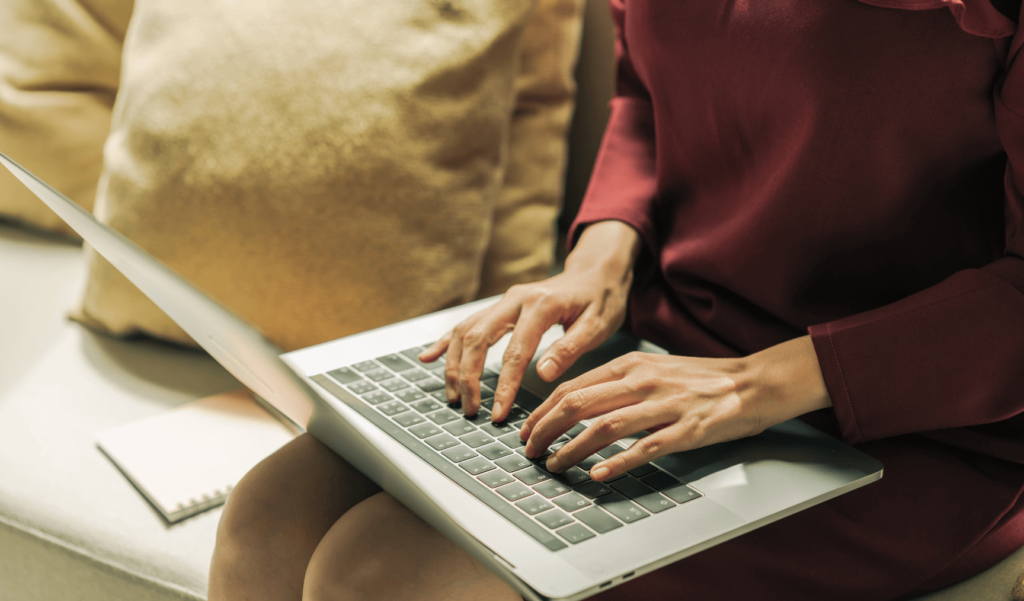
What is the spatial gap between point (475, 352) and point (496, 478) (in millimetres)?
139

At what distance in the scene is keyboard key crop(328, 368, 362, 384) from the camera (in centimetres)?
64

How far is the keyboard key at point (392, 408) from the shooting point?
0.60m

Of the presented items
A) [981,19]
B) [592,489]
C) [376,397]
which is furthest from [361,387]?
[981,19]

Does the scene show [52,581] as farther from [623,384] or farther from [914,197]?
[914,197]

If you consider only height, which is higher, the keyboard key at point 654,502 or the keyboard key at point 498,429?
the keyboard key at point 654,502

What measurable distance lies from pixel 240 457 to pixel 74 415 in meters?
0.22

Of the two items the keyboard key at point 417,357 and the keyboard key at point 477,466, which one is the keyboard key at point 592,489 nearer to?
the keyboard key at point 477,466

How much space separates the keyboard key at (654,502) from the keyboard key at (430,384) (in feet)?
0.70

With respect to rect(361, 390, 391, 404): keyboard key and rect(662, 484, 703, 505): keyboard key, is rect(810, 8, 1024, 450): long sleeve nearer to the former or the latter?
rect(662, 484, 703, 505): keyboard key

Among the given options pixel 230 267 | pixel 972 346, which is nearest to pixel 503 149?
pixel 230 267

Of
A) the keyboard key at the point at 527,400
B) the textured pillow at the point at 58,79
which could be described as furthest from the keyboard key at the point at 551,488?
the textured pillow at the point at 58,79

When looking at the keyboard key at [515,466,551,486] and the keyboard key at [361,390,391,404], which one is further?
the keyboard key at [361,390,391,404]

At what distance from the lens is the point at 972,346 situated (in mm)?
530

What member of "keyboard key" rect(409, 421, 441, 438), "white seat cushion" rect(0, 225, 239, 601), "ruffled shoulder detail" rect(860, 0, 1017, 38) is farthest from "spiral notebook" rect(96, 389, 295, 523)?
"ruffled shoulder detail" rect(860, 0, 1017, 38)
